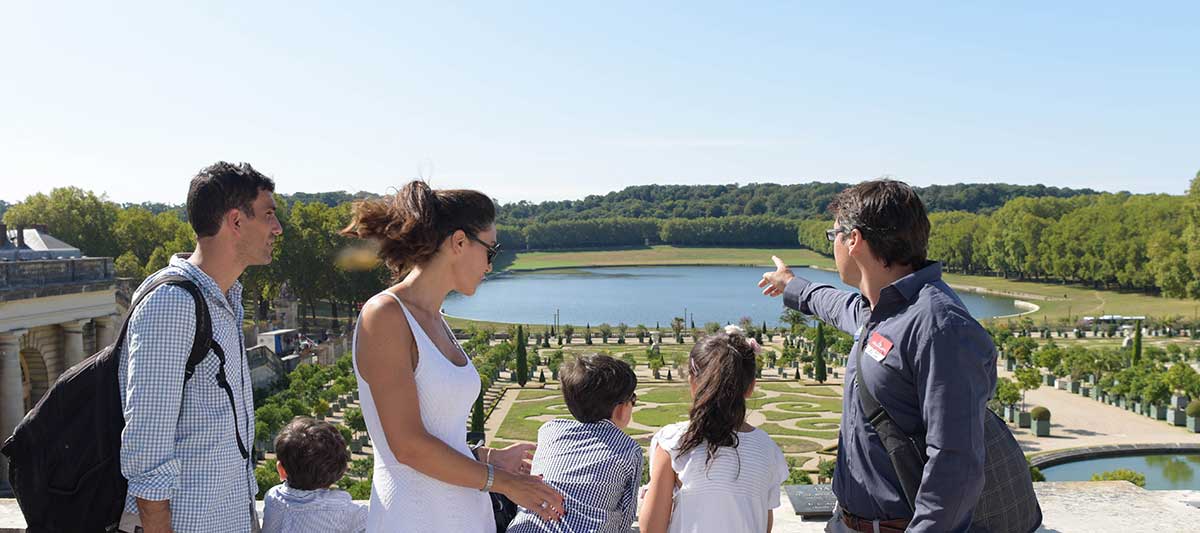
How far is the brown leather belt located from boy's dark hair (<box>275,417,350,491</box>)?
1.52 m

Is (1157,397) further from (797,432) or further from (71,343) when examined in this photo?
(71,343)

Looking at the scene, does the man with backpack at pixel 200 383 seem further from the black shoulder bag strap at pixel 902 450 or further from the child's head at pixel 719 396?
the black shoulder bag strap at pixel 902 450

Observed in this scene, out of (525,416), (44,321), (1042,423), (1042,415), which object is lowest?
(525,416)

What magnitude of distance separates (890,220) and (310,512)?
1.92 metres

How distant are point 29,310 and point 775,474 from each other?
15.5 meters

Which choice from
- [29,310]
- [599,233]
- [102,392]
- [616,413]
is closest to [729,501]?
[616,413]

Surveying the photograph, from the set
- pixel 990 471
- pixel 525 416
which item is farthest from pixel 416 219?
pixel 525 416

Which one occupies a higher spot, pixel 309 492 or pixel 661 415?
pixel 309 492

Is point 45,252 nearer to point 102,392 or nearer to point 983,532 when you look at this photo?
point 102,392

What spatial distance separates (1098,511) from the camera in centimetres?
398

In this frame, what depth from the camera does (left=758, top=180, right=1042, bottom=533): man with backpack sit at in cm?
225

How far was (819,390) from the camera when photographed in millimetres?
25750

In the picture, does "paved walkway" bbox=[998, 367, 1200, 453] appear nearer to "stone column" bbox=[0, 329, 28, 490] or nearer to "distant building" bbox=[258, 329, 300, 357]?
"stone column" bbox=[0, 329, 28, 490]

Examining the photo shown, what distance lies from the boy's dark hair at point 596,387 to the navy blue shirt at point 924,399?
66 centimetres
